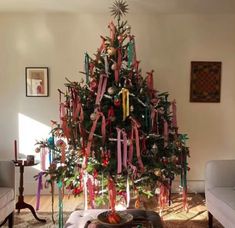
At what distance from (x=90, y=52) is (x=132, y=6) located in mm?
815

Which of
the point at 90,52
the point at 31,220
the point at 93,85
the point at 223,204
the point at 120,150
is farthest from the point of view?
the point at 90,52

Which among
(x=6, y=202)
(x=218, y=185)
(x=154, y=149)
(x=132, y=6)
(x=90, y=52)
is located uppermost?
(x=132, y=6)

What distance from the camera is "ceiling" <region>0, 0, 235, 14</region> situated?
3633 millimetres

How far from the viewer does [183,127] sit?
13.8ft

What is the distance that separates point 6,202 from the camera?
2717 mm

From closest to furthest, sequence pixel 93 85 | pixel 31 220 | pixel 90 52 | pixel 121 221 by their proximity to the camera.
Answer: pixel 121 221
pixel 93 85
pixel 31 220
pixel 90 52

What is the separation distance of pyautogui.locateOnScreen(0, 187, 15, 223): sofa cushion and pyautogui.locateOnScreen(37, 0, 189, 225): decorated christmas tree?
1.16 feet

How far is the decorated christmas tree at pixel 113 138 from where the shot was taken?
8.99 feet

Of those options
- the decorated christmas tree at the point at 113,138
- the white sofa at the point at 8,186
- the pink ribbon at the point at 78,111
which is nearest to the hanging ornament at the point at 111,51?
the decorated christmas tree at the point at 113,138

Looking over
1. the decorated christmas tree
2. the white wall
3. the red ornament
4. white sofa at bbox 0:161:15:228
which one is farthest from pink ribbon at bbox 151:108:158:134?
white sofa at bbox 0:161:15:228

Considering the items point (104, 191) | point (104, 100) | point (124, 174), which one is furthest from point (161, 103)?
point (104, 191)

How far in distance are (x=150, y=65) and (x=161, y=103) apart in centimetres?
122

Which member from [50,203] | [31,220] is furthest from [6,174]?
[50,203]

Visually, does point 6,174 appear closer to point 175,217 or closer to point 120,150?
Answer: point 120,150
